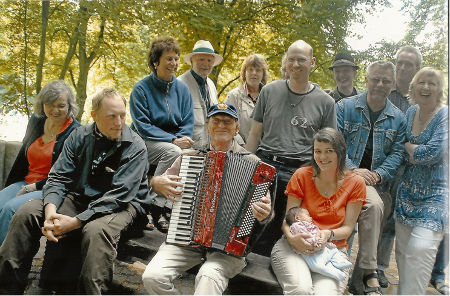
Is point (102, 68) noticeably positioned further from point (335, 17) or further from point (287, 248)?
A: point (287, 248)

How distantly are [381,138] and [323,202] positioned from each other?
792mm

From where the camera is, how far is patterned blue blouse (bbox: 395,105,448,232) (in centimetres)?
243

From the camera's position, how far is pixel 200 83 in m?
3.68

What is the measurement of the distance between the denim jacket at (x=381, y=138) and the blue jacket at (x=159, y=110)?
4.75ft

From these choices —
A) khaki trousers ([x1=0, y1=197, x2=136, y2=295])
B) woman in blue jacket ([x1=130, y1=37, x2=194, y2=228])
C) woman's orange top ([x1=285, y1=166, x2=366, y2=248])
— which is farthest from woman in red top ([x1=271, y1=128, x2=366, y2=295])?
woman in blue jacket ([x1=130, y1=37, x2=194, y2=228])

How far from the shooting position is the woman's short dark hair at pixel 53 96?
2.99 meters

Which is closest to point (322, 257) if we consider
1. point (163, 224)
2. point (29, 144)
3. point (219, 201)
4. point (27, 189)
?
point (219, 201)

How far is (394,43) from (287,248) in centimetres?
225

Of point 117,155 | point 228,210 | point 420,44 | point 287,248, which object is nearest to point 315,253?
point 287,248

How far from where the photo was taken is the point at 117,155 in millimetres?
2596

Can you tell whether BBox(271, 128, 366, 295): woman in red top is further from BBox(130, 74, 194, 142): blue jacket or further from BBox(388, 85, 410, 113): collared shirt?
BBox(130, 74, 194, 142): blue jacket

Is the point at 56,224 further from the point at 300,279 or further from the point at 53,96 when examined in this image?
the point at 300,279

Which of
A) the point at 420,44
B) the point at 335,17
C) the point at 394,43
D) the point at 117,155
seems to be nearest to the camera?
the point at 117,155

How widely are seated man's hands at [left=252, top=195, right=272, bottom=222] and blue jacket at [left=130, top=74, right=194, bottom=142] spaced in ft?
4.25
